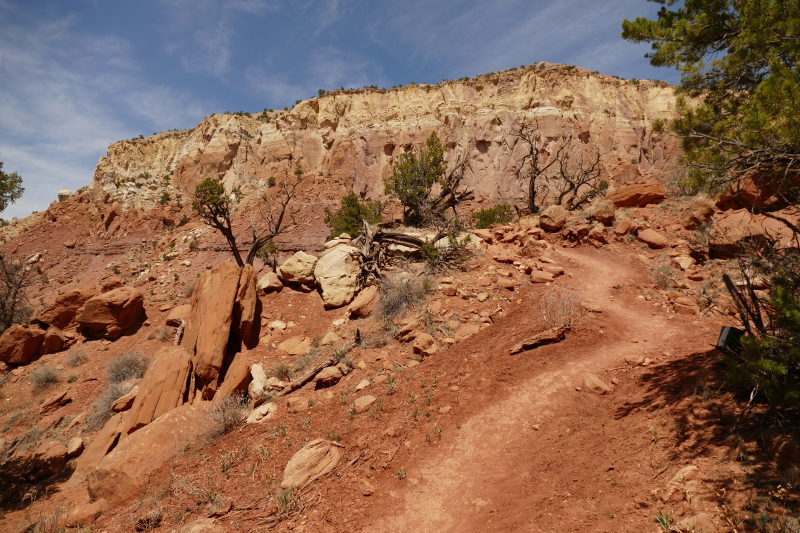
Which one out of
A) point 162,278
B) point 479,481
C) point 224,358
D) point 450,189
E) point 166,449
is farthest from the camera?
point 162,278

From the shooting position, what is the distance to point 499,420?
5527 mm

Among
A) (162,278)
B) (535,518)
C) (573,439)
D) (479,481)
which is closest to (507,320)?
(573,439)

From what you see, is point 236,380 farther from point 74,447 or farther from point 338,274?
point 74,447

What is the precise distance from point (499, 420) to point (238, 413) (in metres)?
5.04

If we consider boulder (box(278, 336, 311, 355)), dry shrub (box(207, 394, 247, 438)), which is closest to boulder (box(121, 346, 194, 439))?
dry shrub (box(207, 394, 247, 438))

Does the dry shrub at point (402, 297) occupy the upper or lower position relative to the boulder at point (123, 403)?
upper

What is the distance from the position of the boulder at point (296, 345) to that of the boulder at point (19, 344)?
12.5m

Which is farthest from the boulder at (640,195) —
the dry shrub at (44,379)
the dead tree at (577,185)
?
the dry shrub at (44,379)

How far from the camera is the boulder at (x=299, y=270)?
42.4ft

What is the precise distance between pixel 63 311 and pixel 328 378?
15.6 m

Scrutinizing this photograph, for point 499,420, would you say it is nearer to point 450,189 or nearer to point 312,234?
point 450,189

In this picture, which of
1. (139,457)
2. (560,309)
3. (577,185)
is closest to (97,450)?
(139,457)

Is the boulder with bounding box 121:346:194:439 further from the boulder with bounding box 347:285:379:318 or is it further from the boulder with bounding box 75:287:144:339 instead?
the boulder with bounding box 75:287:144:339

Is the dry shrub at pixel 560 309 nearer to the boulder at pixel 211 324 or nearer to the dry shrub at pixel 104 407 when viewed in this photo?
the boulder at pixel 211 324
